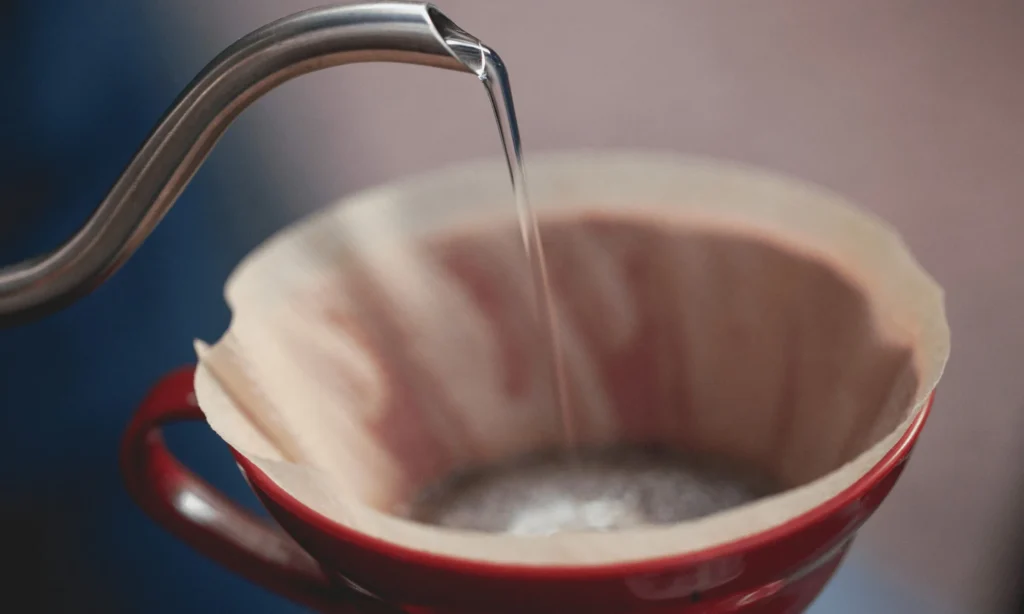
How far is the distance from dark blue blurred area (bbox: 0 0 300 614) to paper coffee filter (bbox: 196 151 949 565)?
7 cm

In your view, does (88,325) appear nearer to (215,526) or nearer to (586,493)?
(215,526)

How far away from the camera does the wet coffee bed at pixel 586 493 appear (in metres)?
0.35

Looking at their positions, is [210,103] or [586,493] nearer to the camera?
[210,103]

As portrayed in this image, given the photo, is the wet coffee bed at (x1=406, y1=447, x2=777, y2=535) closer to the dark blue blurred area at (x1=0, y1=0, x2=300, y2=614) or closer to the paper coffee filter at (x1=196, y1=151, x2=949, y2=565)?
the paper coffee filter at (x1=196, y1=151, x2=949, y2=565)

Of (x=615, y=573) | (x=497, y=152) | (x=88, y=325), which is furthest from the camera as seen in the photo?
(x=497, y=152)

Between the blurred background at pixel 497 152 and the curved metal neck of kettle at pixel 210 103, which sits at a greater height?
the curved metal neck of kettle at pixel 210 103

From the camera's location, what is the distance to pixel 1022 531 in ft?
1.24

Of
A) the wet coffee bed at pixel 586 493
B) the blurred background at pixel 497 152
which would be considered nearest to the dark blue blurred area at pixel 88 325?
the blurred background at pixel 497 152

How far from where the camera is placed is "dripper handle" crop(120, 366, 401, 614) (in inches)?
10.9

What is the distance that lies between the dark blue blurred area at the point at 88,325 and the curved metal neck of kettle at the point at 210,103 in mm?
90

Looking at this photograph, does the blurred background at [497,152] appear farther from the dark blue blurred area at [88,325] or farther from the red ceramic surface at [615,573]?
the red ceramic surface at [615,573]

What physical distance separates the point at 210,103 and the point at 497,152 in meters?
0.25

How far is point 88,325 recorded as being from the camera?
13.0 inches

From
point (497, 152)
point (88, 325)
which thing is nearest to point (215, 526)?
point (88, 325)
